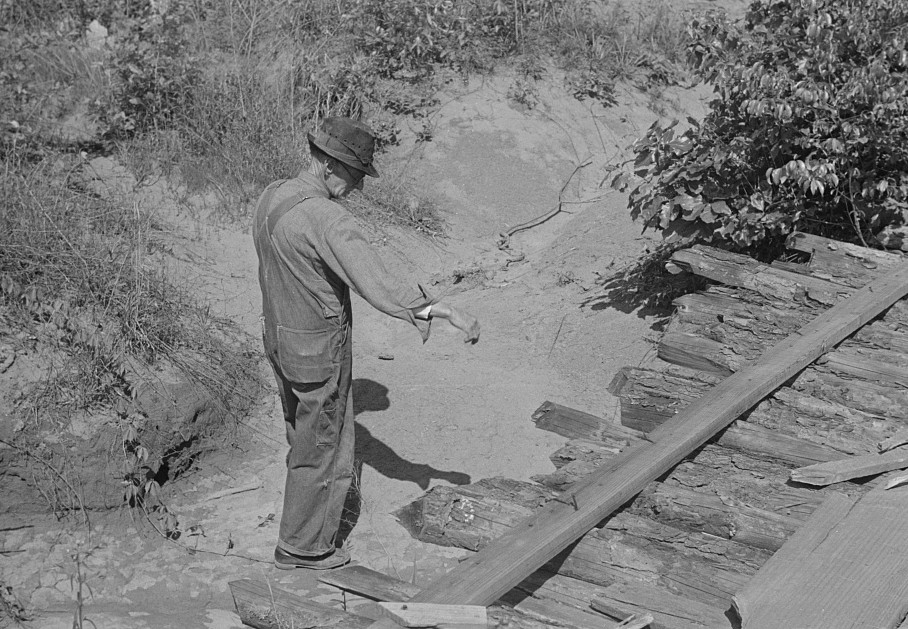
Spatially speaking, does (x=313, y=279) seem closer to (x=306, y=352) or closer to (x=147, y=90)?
(x=306, y=352)

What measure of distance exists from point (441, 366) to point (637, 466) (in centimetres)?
303

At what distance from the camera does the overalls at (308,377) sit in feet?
13.7

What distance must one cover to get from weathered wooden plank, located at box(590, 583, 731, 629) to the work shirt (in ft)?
4.26

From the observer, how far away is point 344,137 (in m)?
4.08

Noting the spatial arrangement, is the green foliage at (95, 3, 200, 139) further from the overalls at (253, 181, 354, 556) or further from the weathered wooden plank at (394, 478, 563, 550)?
the weathered wooden plank at (394, 478, 563, 550)

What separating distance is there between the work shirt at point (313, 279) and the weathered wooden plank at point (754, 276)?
2.68m

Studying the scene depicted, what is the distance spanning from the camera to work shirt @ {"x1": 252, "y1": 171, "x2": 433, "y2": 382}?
12.9ft

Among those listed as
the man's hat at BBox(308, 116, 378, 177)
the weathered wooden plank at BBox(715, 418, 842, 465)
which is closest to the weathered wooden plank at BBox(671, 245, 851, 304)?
the weathered wooden plank at BBox(715, 418, 842, 465)

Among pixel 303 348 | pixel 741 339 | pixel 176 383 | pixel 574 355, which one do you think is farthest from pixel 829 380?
pixel 176 383

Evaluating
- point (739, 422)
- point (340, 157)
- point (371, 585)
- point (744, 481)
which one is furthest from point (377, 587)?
point (739, 422)

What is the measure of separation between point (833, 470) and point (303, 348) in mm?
2272

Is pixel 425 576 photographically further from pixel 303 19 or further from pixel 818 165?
pixel 303 19

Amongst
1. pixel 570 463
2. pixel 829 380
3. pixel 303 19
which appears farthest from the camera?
pixel 303 19

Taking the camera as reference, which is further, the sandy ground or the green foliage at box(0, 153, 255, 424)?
the green foliage at box(0, 153, 255, 424)
